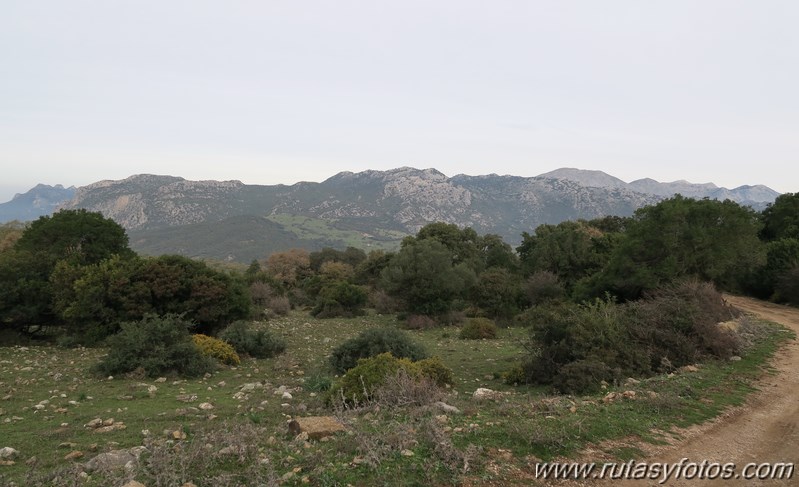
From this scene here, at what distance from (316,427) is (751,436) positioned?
6.84m

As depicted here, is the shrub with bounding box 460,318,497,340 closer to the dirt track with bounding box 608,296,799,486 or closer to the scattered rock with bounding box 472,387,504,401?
the scattered rock with bounding box 472,387,504,401

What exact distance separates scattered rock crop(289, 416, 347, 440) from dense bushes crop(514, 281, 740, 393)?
6.29 meters

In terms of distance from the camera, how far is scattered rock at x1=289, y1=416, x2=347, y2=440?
6566 millimetres

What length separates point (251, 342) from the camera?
56.3 ft

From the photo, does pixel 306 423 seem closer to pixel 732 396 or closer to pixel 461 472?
pixel 461 472

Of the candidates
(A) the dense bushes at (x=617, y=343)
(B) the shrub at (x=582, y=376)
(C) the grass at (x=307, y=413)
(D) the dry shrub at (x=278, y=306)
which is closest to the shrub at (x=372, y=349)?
(C) the grass at (x=307, y=413)

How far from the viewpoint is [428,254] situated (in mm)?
29719

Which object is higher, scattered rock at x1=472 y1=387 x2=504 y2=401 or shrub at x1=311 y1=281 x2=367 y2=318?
scattered rock at x1=472 y1=387 x2=504 y2=401

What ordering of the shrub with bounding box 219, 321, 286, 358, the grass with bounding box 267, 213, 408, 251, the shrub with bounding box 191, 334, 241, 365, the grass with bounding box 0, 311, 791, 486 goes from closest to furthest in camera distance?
1. the grass with bounding box 0, 311, 791, 486
2. the shrub with bounding box 191, 334, 241, 365
3. the shrub with bounding box 219, 321, 286, 358
4. the grass with bounding box 267, 213, 408, 251

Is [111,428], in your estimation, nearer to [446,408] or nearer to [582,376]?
[446,408]

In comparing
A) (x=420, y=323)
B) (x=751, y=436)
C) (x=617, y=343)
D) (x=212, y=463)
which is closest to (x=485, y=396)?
(x=751, y=436)

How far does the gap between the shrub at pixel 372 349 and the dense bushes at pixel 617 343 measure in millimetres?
3625

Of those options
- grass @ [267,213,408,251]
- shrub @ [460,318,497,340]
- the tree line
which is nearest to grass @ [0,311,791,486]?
the tree line

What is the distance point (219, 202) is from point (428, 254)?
17745cm
